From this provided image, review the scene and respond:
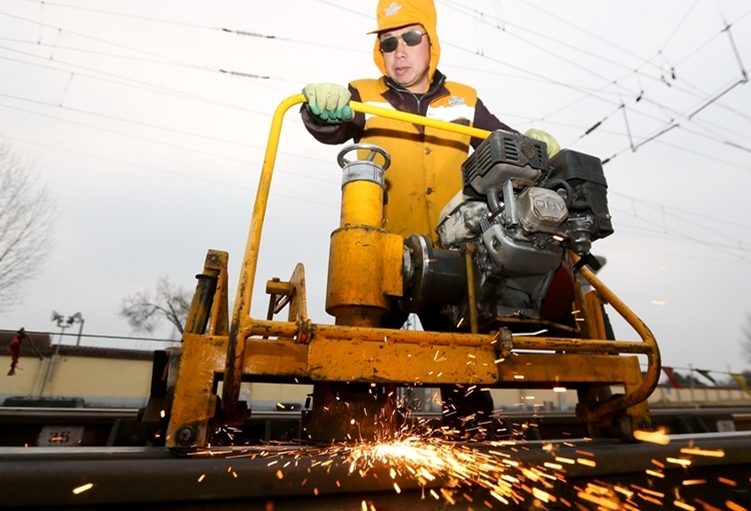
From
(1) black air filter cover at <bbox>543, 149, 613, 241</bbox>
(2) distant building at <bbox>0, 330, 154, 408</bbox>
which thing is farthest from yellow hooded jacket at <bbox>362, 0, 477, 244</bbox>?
(2) distant building at <bbox>0, 330, 154, 408</bbox>

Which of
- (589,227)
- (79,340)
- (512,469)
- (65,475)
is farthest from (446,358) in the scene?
(79,340)

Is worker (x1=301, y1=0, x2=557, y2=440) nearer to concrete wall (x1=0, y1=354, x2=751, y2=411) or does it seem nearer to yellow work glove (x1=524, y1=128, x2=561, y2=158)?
yellow work glove (x1=524, y1=128, x2=561, y2=158)

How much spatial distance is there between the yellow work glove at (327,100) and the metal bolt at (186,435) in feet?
5.00

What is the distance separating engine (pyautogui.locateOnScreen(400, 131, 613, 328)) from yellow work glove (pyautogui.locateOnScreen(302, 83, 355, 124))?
70cm

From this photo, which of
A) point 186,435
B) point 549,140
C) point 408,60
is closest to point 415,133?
point 408,60

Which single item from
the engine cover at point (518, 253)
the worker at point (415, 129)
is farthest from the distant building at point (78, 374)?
the engine cover at point (518, 253)

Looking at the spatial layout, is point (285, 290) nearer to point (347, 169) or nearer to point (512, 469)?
point (347, 169)

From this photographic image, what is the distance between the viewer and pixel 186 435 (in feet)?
4.58

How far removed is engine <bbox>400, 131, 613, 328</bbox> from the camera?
5.77ft

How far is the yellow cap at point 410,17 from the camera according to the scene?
2760mm

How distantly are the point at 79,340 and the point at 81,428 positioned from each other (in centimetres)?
1280

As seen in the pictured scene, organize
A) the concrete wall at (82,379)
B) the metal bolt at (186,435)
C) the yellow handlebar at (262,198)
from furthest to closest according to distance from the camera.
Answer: the concrete wall at (82,379)
the yellow handlebar at (262,198)
the metal bolt at (186,435)

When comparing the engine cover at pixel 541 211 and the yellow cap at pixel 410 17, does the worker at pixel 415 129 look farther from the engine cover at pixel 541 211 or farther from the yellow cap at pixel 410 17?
the engine cover at pixel 541 211

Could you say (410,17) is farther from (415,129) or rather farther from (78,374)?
(78,374)
